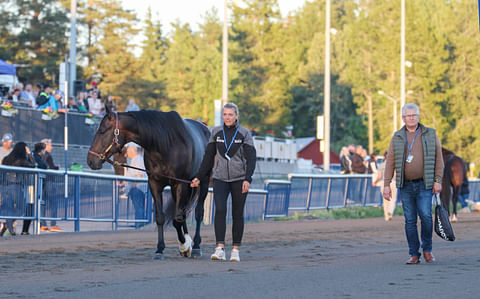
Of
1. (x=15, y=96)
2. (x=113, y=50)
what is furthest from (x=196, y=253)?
(x=113, y=50)

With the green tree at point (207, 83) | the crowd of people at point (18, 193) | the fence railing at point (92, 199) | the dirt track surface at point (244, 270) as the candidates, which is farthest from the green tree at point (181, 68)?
the dirt track surface at point (244, 270)

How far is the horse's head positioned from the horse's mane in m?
0.29

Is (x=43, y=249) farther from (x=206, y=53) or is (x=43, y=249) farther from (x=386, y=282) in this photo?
(x=206, y=53)

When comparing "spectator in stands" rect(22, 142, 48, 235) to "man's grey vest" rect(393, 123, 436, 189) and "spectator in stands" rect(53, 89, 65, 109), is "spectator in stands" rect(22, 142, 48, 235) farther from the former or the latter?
"man's grey vest" rect(393, 123, 436, 189)

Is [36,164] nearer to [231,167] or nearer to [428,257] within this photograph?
[231,167]

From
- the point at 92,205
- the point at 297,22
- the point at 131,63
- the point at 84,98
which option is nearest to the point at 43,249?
the point at 92,205

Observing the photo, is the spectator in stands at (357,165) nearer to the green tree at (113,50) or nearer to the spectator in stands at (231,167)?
the spectator in stands at (231,167)

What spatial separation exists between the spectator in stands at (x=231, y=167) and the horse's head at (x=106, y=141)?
1298 mm

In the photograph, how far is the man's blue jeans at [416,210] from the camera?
11242 mm

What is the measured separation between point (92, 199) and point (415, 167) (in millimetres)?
9446

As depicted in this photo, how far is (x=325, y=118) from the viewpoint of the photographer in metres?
38.0

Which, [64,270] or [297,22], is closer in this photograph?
[64,270]

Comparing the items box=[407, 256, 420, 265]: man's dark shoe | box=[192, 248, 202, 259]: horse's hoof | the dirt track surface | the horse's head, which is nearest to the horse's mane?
the horse's head

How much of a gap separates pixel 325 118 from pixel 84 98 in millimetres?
12168
